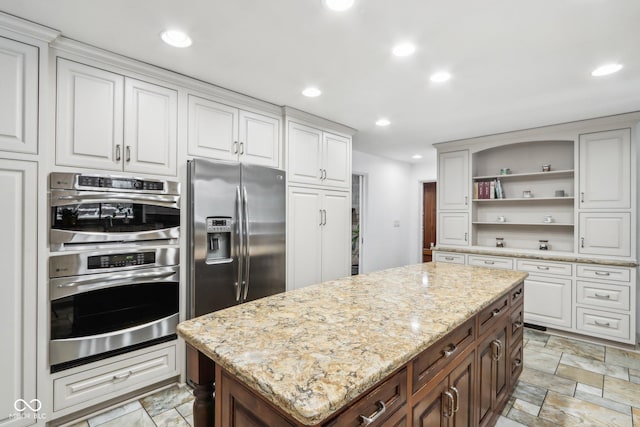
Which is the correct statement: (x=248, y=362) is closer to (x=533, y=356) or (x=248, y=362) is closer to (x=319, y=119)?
A: (x=319, y=119)

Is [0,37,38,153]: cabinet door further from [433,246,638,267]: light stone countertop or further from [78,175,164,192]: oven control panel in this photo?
[433,246,638,267]: light stone countertop

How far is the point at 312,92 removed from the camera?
273 centimetres

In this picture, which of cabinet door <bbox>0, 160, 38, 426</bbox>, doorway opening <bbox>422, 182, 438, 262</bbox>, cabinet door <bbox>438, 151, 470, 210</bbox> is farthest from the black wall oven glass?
doorway opening <bbox>422, 182, 438, 262</bbox>

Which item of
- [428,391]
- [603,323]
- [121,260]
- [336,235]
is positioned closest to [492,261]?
[603,323]

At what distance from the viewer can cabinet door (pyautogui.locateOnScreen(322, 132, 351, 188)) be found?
3502 millimetres

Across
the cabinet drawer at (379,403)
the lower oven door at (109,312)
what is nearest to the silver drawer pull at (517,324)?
the cabinet drawer at (379,403)

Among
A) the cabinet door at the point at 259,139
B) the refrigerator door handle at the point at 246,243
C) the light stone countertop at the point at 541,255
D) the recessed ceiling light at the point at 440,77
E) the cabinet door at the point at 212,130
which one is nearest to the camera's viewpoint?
the recessed ceiling light at the point at 440,77

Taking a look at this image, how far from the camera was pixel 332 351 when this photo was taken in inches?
39.3

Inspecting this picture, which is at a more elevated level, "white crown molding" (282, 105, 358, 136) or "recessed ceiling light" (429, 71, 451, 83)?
"recessed ceiling light" (429, 71, 451, 83)

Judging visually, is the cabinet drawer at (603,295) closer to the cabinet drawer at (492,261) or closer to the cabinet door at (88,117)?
the cabinet drawer at (492,261)

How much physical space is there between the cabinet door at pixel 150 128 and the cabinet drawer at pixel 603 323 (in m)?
4.33

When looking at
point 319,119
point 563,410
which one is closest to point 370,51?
point 319,119

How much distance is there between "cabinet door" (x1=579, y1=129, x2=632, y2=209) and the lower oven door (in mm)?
4243

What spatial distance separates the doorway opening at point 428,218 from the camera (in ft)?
21.0
